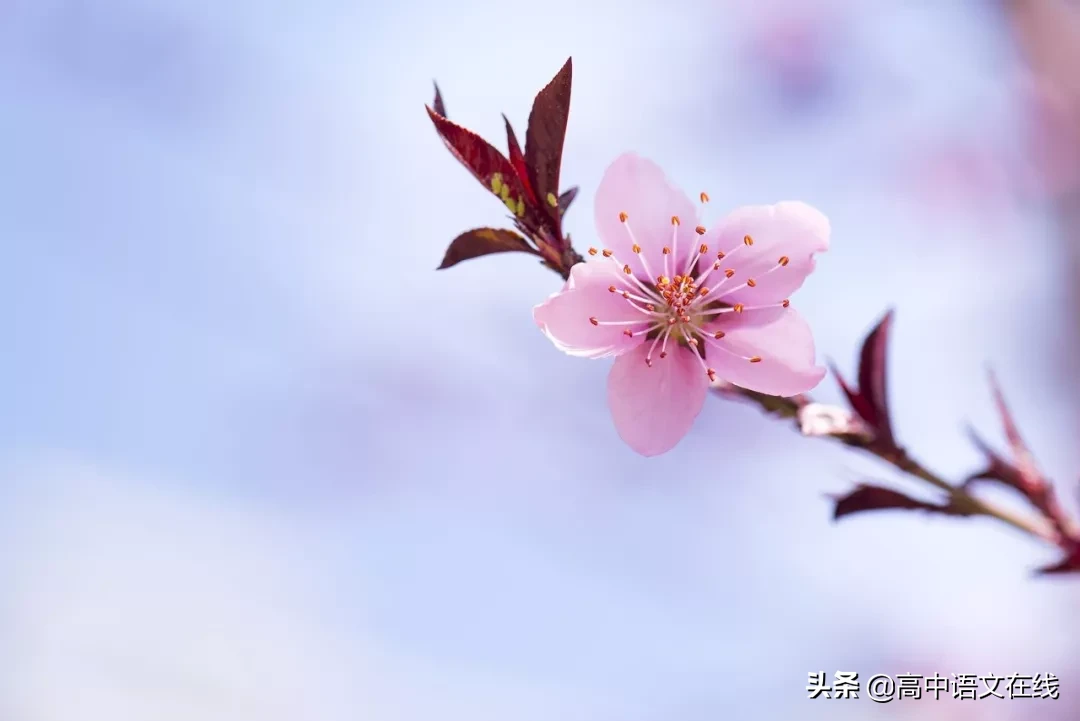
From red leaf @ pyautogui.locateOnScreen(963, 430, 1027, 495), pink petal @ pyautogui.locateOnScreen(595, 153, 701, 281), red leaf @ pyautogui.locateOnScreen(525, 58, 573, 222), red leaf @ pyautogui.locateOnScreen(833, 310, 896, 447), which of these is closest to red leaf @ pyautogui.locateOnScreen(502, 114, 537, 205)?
red leaf @ pyautogui.locateOnScreen(525, 58, 573, 222)

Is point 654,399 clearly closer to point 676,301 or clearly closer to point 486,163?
point 676,301

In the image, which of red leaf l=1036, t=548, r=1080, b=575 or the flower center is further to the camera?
the flower center

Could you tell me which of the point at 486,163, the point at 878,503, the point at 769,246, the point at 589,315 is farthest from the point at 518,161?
the point at 878,503

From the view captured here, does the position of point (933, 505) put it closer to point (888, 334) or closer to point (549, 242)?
point (888, 334)

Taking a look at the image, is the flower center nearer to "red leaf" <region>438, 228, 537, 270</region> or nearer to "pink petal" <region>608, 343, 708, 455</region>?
"pink petal" <region>608, 343, 708, 455</region>

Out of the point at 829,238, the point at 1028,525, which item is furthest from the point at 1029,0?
the point at 1028,525

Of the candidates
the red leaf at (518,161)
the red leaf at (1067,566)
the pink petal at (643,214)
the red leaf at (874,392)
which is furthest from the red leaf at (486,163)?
the red leaf at (1067,566)

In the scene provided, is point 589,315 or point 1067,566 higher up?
point 589,315
